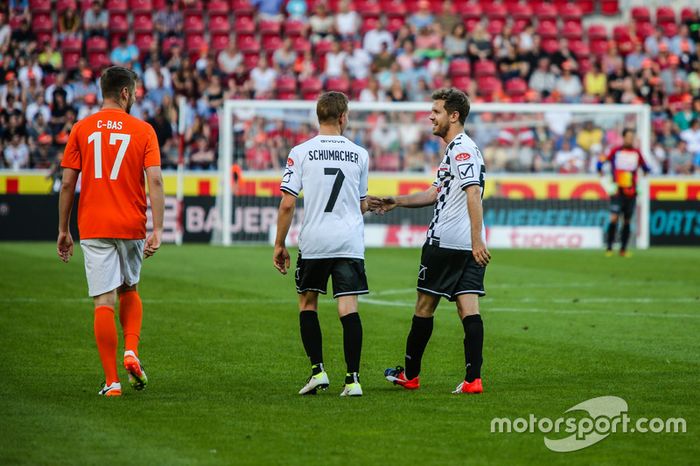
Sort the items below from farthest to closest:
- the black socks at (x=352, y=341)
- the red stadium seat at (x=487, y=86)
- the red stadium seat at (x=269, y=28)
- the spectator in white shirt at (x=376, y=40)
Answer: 1. the red stadium seat at (x=269, y=28)
2. the spectator in white shirt at (x=376, y=40)
3. the red stadium seat at (x=487, y=86)
4. the black socks at (x=352, y=341)

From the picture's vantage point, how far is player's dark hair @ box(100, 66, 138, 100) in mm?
8211

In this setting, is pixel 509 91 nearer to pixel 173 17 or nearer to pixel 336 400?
pixel 173 17

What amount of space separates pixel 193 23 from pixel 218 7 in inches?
32.0

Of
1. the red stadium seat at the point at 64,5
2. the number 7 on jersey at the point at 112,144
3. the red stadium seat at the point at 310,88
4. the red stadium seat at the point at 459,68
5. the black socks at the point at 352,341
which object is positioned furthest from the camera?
the red stadium seat at the point at 64,5

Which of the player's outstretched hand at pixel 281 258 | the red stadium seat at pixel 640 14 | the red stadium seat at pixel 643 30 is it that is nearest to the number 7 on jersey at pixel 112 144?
the player's outstretched hand at pixel 281 258

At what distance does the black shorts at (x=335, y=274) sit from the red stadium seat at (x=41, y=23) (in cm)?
2368

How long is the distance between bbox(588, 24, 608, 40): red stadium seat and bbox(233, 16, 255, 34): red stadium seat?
888cm

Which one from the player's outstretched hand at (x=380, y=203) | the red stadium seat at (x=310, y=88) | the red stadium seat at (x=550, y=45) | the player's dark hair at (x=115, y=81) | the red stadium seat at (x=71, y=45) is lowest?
the player's outstretched hand at (x=380, y=203)

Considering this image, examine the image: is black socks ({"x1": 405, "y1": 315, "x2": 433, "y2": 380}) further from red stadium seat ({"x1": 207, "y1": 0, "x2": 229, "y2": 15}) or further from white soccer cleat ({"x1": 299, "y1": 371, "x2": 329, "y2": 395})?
red stadium seat ({"x1": 207, "y1": 0, "x2": 229, "y2": 15})

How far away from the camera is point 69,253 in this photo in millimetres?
8453

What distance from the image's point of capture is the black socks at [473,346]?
8.41 metres

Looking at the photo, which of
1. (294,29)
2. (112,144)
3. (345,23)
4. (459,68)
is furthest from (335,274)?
(345,23)

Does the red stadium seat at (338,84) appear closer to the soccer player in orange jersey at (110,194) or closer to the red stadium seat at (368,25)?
the red stadium seat at (368,25)

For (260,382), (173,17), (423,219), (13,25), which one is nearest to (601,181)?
(423,219)
